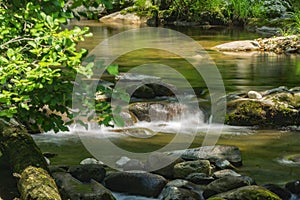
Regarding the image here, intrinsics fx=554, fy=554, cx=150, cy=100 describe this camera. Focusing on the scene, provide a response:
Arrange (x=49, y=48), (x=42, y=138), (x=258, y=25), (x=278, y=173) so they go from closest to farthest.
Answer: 1. (x=49, y=48)
2. (x=278, y=173)
3. (x=42, y=138)
4. (x=258, y=25)

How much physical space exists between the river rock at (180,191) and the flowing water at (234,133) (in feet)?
2.93

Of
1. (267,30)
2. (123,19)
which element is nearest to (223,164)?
(267,30)

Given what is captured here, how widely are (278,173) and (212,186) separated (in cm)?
128

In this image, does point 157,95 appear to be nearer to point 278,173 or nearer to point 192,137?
point 192,137

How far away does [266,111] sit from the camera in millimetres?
9055

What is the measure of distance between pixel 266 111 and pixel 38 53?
6.47 metres

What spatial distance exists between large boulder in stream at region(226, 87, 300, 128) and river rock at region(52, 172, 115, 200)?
14.0 ft

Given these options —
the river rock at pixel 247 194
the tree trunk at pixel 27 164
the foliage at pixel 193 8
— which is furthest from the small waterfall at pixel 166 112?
the foliage at pixel 193 8

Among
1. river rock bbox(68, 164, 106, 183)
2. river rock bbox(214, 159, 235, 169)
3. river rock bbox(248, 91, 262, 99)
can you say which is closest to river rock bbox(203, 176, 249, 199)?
river rock bbox(214, 159, 235, 169)

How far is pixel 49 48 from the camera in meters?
3.15

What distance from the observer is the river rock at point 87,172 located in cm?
548

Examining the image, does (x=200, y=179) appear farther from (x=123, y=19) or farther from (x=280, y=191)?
(x=123, y=19)

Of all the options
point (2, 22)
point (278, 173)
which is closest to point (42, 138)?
point (278, 173)

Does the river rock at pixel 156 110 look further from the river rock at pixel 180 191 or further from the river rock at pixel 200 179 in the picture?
the river rock at pixel 180 191
